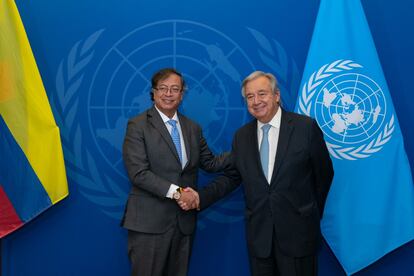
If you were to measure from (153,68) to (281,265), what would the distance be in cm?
163

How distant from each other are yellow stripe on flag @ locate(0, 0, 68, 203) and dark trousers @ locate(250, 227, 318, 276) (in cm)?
145

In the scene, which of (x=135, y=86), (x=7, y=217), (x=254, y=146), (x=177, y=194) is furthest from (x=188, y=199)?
(x=7, y=217)

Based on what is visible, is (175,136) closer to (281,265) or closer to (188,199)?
(188,199)

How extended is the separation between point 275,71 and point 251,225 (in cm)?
124

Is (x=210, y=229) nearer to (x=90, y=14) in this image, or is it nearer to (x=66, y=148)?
(x=66, y=148)

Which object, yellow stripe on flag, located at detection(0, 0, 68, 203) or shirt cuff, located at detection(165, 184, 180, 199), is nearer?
shirt cuff, located at detection(165, 184, 180, 199)

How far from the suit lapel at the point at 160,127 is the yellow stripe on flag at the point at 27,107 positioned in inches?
31.2

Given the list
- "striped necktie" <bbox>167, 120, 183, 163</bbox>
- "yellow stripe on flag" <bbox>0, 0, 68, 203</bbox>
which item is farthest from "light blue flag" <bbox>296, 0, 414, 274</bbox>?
"yellow stripe on flag" <bbox>0, 0, 68, 203</bbox>

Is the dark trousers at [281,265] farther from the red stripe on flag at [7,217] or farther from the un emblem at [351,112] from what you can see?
the red stripe on flag at [7,217]

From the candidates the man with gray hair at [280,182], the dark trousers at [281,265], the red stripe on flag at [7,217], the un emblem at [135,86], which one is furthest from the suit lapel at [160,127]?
the red stripe on flag at [7,217]

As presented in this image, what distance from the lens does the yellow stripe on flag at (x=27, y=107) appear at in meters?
2.83

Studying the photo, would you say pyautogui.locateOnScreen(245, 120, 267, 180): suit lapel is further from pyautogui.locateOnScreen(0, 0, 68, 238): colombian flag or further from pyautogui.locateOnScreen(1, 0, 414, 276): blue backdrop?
pyautogui.locateOnScreen(0, 0, 68, 238): colombian flag

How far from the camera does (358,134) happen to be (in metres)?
2.83

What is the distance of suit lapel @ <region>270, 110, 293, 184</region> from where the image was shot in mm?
2260
